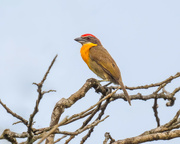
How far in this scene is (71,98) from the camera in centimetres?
326

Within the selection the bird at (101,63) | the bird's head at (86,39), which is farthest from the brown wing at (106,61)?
the bird's head at (86,39)

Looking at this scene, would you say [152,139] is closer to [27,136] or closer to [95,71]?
[27,136]

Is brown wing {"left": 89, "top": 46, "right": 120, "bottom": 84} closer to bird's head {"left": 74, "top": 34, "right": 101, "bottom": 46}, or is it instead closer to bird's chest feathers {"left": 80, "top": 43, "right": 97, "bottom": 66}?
bird's chest feathers {"left": 80, "top": 43, "right": 97, "bottom": 66}

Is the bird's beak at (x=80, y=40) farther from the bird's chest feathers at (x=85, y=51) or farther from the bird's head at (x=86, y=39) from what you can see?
the bird's chest feathers at (x=85, y=51)

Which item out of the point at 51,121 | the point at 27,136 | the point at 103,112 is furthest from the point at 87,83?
the point at 27,136

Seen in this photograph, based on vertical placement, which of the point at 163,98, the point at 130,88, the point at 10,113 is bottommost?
the point at 163,98

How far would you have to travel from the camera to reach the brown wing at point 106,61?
5941 millimetres

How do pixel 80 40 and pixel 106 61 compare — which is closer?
pixel 106 61

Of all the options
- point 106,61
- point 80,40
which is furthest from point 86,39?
point 106,61

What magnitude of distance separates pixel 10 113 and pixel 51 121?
56 centimetres

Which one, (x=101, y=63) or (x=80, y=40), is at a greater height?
(x=80, y=40)

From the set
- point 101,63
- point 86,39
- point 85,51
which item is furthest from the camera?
point 86,39

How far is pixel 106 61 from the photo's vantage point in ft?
20.4

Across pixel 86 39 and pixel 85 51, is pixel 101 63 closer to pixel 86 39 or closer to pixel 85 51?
pixel 85 51
